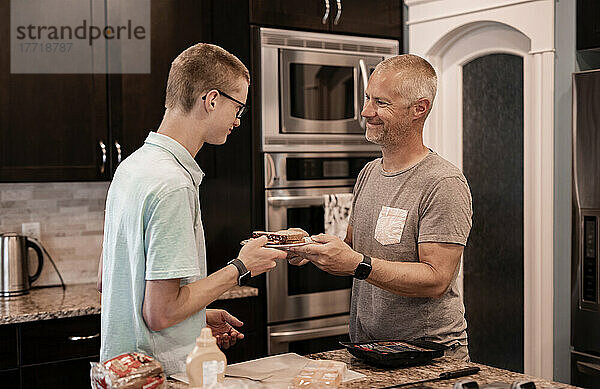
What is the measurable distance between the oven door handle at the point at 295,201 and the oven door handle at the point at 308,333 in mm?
608

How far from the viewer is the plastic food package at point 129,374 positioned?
5.04 feet

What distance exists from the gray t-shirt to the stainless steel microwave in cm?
112

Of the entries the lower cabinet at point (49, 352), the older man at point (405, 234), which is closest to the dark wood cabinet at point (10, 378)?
the lower cabinet at point (49, 352)

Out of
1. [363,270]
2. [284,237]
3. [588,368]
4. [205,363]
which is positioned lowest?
[588,368]

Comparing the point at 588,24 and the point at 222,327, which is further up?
the point at 588,24

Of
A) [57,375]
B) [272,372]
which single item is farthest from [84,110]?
[272,372]

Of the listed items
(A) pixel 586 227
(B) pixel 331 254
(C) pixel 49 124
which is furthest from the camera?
(C) pixel 49 124

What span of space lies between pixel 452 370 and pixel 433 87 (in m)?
0.95

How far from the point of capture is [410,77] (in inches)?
91.5

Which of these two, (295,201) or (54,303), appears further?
(295,201)

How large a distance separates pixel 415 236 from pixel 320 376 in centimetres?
69

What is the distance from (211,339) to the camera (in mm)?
1557

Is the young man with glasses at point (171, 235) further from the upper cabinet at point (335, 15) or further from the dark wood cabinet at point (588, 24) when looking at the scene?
the dark wood cabinet at point (588, 24)

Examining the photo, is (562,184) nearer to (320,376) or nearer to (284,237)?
(284,237)
